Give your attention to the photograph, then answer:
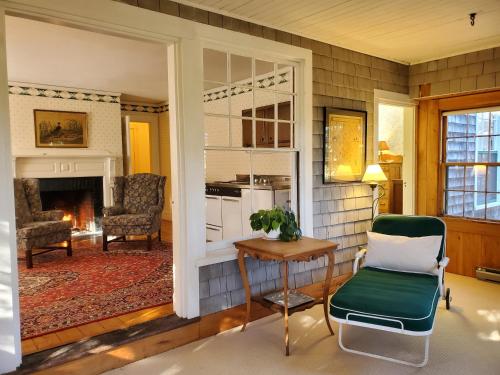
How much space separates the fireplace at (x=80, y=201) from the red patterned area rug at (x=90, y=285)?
1363mm

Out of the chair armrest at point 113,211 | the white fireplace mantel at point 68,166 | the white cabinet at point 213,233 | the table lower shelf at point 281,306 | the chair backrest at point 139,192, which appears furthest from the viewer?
the white fireplace mantel at point 68,166

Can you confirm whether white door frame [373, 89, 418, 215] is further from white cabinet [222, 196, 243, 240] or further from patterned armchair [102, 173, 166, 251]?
patterned armchair [102, 173, 166, 251]

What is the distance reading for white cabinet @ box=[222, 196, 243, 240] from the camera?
385 centimetres

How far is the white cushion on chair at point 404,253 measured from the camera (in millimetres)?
3242

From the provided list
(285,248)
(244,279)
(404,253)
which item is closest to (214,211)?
(244,279)

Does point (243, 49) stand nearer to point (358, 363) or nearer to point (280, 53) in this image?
point (280, 53)

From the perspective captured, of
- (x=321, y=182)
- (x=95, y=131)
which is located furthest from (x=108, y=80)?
(x=321, y=182)

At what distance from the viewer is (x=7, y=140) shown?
2279mm

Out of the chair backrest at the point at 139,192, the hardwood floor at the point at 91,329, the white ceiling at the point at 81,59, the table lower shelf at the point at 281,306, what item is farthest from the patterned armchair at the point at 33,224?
the table lower shelf at the point at 281,306

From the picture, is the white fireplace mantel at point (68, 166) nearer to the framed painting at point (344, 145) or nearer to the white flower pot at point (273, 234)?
the framed painting at point (344, 145)

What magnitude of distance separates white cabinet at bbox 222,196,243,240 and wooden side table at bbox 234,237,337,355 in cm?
61

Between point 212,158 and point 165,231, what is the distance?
1837 millimetres

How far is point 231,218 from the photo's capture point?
13.0 ft

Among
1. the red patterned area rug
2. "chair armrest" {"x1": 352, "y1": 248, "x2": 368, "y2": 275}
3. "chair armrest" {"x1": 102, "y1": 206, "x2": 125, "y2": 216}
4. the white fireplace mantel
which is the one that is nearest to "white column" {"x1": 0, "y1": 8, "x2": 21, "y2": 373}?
the red patterned area rug
